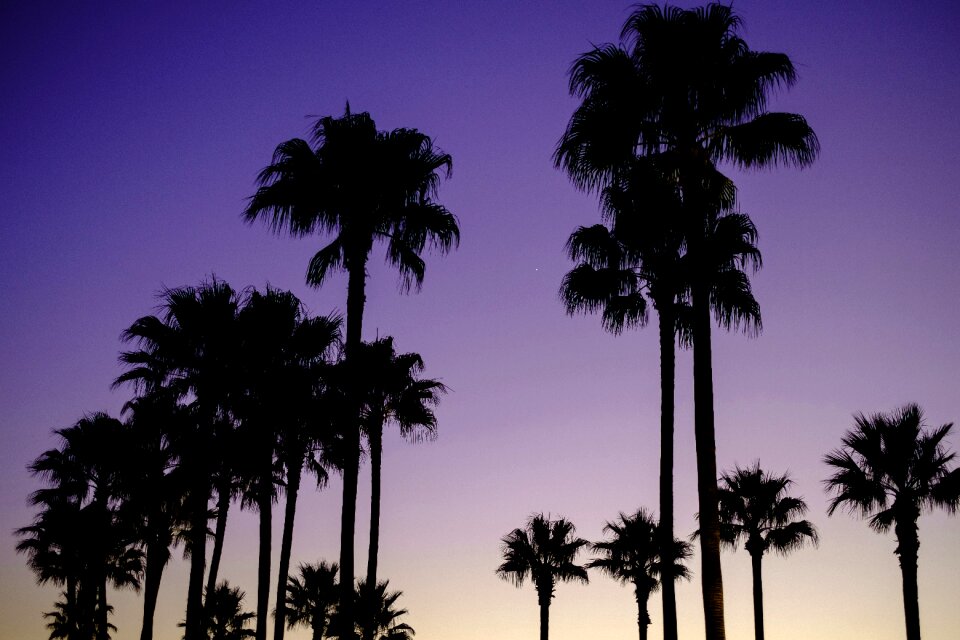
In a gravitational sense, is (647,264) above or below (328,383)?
above

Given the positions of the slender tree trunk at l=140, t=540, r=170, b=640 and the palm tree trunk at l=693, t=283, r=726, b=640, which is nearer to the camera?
the palm tree trunk at l=693, t=283, r=726, b=640

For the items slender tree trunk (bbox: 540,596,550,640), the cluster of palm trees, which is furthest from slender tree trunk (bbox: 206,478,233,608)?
slender tree trunk (bbox: 540,596,550,640)

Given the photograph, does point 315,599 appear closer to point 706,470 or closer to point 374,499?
point 374,499

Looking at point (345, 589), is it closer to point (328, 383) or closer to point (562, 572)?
point (328, 383)

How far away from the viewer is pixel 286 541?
33.5m

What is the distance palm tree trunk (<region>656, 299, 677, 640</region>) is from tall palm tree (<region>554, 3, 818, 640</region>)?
6.12m

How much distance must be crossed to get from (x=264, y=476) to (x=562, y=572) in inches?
715

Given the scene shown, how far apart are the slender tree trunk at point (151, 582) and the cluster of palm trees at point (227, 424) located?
0.04 metres

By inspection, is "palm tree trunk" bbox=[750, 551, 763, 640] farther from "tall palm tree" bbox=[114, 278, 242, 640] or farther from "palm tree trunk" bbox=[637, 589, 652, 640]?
"tall palm tree" bbox=[114, 278, 242, 640]

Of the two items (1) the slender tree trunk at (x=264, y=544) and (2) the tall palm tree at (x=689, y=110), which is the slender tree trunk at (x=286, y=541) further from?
(2) the tall palm tree at (x=689, y=110)

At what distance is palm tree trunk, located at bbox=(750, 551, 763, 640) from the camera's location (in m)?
35.1

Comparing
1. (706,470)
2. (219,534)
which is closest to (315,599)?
(219,534)

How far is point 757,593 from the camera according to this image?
117 feet

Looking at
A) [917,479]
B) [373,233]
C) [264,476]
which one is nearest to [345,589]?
[373,233]
